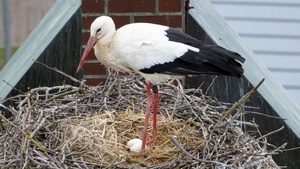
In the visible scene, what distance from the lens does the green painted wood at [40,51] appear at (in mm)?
7859

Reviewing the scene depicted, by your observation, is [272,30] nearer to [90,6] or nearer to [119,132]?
[90,6]

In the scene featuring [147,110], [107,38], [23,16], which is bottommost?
[147,110]

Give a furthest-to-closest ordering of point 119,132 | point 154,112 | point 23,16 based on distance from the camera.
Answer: point 23,16 → point 119,132 → point 154,112

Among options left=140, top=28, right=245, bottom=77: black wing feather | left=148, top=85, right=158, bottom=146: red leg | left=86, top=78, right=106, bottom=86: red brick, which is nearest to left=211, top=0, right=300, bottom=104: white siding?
left=86, top=78, right=106, bottom=86: red brick

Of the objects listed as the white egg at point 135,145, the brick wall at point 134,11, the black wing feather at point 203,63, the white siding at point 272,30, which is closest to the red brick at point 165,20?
the brick wall at point 134,11

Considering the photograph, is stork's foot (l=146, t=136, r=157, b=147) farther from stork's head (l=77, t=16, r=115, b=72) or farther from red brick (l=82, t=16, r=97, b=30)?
red brick (l=82, t=16, r=97, b=30)

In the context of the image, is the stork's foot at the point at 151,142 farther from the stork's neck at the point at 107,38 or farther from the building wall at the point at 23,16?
the building wall at the point at 23,16

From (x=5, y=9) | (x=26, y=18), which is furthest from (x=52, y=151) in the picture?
(x=26, y=18)

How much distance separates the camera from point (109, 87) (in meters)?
7.17

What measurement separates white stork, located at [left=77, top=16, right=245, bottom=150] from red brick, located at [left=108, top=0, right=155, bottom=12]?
1070 mm

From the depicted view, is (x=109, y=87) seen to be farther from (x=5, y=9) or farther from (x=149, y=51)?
(x=5, y=9)

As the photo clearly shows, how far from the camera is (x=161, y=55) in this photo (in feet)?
21.8

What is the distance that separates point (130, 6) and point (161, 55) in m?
1.30

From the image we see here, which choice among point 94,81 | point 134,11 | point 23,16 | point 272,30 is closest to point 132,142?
point 94,81
